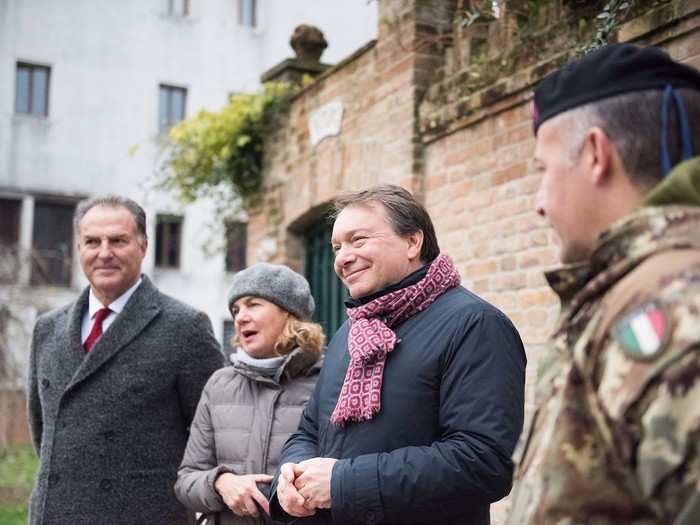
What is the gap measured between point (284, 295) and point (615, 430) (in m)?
2.23

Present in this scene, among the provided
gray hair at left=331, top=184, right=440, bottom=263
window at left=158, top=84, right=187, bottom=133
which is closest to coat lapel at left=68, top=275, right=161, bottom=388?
gray hair at left=331, top=184, right=440, bottom=263

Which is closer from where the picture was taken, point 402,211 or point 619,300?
point 619,300

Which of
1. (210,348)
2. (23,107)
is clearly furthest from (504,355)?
(23,107)

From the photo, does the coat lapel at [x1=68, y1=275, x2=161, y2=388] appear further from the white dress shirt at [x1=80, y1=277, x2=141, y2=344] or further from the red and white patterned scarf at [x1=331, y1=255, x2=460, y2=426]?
the red and white patterned scarf at [x1=331, y1=255, x2=460, y2=426]

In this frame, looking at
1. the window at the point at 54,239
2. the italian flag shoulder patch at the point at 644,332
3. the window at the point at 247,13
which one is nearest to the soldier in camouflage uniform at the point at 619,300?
the italian flag shoulder patch at the point at 644,332

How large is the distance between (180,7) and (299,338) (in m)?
18.9

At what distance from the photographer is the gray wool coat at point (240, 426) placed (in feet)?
10.2

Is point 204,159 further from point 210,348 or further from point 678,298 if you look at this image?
point 678,298

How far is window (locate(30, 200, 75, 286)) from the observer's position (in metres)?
18.5

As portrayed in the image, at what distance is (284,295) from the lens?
3.36 m

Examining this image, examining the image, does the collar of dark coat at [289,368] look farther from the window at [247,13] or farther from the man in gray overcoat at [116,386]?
the window at [247,13]

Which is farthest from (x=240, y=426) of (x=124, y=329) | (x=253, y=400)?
(x=124, y=329)

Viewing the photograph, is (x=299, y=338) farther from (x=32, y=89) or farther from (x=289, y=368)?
(x=32, y=89)

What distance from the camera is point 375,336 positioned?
2488mm
